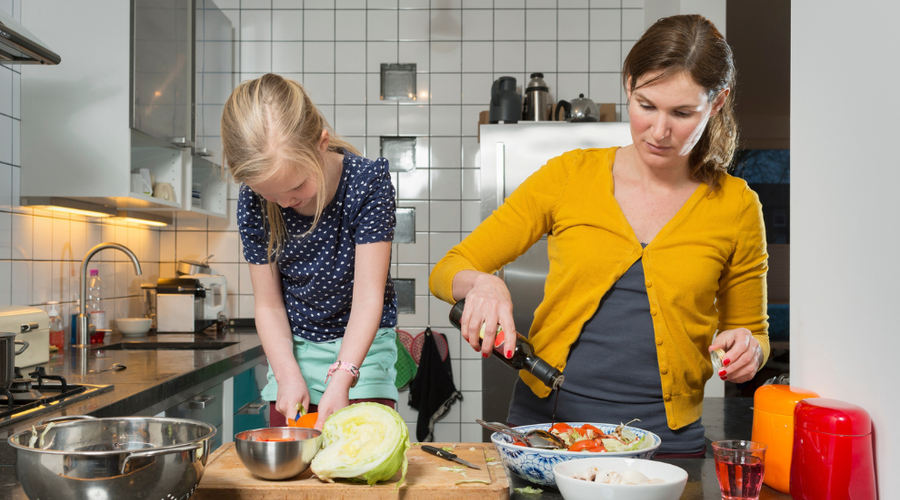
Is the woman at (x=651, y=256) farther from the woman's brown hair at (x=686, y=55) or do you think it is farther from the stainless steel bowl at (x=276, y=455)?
the stainless steel bowl at (x=276, y=455)

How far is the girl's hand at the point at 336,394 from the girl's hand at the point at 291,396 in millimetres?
77

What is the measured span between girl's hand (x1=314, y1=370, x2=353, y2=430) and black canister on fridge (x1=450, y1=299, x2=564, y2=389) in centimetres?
25

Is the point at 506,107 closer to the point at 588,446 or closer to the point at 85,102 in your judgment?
the point at 85,102

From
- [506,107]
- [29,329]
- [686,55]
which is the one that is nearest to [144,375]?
[29,329]

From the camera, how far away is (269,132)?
114 cm

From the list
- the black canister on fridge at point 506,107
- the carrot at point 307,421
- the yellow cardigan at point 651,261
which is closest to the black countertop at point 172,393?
the yellow cardigan at point 651,261

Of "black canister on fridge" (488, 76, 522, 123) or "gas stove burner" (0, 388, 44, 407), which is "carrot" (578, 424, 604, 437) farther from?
"black canister on fridge" (488, 76, 522, 123)

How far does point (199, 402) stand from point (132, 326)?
3.16 feet

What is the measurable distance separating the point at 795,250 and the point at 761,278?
25 centimetres

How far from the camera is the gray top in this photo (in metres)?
1.12

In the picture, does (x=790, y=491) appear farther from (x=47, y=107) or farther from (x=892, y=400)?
(x=47, y=107)

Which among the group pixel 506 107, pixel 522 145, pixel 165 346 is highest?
pixel 506 107

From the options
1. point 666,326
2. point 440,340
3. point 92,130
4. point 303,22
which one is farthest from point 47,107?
point 666,326

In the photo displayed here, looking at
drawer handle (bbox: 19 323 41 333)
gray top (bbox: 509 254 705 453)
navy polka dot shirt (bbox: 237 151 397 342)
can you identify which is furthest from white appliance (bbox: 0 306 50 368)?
gray top (bbox: 509 254 705 453)
